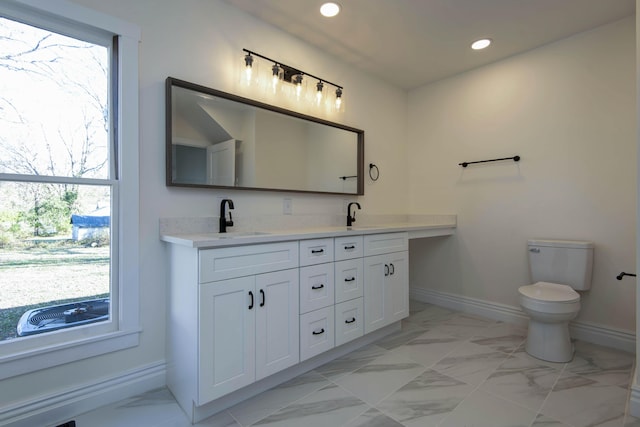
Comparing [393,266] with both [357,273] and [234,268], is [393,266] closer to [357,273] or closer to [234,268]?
[357,273]

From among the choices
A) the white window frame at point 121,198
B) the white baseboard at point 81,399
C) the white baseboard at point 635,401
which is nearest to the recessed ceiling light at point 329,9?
the white window frame at point 121,198

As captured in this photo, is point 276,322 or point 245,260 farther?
point 276,322

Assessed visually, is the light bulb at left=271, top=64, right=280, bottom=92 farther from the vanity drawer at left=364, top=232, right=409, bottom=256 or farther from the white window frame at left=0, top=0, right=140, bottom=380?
the vanity drawer at left=364, top=232, right=409, bottom=256

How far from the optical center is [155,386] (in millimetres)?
1736

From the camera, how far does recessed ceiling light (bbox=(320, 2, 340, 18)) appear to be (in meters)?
2.05

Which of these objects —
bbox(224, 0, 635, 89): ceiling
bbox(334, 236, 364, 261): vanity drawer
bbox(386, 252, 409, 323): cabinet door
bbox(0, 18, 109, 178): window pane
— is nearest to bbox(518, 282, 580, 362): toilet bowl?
bbox(386, 252, 409, 323): cabinet door

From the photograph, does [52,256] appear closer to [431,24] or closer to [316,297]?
[316,297]

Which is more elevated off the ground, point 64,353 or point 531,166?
point 531,166

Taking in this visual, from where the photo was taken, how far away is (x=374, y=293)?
7.48ft

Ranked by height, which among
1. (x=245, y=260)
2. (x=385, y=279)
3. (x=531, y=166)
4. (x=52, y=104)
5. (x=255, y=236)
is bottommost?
(x=385, y=279)

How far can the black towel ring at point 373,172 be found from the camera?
307 cm

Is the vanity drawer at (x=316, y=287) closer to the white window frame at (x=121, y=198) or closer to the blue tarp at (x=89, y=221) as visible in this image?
the white window frame at (x=121, y=198)

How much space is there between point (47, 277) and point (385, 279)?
2.06 m

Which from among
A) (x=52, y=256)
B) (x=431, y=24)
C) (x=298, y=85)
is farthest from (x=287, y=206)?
(x=431, y=24)
